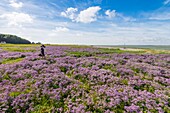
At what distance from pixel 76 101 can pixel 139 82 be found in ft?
22.7

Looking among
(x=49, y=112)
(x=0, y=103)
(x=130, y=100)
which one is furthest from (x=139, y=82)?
(x=0, y=103)

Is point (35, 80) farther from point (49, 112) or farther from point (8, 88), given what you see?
point (49, 112)

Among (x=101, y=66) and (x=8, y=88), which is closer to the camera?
(x=8, y=88)

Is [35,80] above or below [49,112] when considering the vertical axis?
above

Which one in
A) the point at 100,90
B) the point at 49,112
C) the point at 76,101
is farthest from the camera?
the point at 100,90

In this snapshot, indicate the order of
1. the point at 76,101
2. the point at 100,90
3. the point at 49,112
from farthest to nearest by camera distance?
the point at 100,90 → the point at 76,101 → the point at 49,112

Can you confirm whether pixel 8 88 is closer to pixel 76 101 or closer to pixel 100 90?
pixel 76 101

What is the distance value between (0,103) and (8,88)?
226 cm

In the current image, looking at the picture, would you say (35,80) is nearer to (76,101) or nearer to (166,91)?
(76,101)

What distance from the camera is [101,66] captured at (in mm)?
19859

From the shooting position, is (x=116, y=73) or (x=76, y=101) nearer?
(x=76, y=101)

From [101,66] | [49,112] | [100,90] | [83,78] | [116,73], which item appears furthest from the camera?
[101,66]

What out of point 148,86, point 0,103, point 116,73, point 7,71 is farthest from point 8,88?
point 148,86

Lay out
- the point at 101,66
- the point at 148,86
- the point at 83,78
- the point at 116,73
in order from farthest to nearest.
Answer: the point at 101,66
the point at 116,73
the point at 83,78
the point at 148,86
